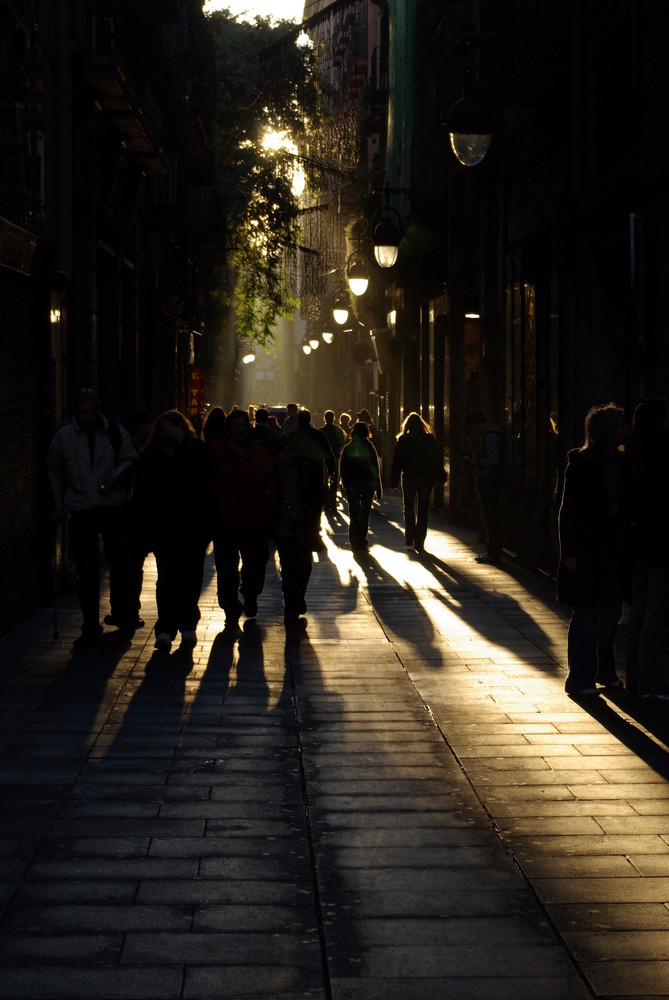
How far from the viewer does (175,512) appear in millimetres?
11984

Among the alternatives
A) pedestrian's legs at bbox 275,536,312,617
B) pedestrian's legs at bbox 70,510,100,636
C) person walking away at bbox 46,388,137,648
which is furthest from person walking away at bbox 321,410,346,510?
pedestrian's legs at bbox 70,510,100,636

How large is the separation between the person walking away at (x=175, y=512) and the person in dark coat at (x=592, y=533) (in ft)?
10.3

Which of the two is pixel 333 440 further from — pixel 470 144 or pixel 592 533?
pixel 592 533

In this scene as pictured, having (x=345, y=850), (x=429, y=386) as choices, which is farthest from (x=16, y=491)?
(x=429, y=386)

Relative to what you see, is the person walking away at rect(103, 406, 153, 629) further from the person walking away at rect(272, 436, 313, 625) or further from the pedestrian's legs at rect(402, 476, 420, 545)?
the pedestrian's legs at rect(402, 476, 420, 545)

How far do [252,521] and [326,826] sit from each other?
6798 millimetres

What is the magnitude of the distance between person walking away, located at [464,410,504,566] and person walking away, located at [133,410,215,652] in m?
6.92

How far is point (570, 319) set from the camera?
16.4m

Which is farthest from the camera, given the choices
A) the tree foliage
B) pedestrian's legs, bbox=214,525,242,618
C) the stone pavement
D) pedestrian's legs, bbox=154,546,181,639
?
the tree foliage

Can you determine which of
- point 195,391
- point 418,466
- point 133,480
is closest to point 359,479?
point 418,466

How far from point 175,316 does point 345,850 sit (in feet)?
91.7

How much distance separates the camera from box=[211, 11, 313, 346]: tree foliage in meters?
40.8

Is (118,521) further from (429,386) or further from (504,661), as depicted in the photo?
(429,386)

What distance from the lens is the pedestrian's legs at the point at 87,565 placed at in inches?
469
